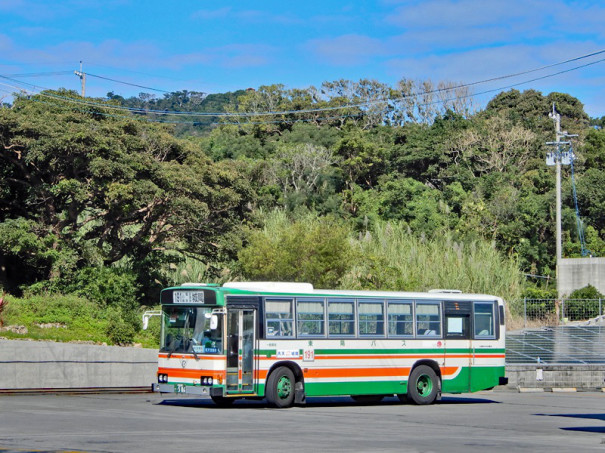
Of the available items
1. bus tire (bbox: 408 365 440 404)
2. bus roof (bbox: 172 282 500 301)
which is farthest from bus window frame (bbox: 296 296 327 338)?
bus tire (bbox: 408 365 440 404)

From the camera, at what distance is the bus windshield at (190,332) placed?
63.9ft

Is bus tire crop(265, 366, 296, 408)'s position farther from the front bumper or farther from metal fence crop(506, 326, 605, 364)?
metal fence crop(506, 326, 605, 364)

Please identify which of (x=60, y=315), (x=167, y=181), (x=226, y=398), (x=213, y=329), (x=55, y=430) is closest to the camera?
(x=55, y=430)

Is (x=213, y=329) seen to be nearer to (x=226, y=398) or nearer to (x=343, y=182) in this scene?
(x=226, y=398)

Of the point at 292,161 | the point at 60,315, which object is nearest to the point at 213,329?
the point at 60,315

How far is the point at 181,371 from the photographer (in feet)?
64.3

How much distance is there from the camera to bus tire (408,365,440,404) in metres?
22.5

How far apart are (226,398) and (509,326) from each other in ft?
85.0

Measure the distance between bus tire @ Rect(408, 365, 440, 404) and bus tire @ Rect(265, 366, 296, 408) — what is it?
3.66 metres

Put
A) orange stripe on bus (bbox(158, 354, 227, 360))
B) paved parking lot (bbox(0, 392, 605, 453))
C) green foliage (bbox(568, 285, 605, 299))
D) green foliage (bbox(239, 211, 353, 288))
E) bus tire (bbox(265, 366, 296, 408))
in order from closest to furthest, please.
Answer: paved parking lot (bbox(0, 392, 605, 453)) → orange stripe on bus (bbox(158, 354, 227, 360)) → bus tire (bbox(265, 366, 296, 408)) → green foliage (bbox(239, 211, 353, 288)) → green foliage (bbox(568, 285, 605, 299))

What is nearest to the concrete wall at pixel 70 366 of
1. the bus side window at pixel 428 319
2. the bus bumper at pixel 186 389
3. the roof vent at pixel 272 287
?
the bus bumper at pixel 186 389

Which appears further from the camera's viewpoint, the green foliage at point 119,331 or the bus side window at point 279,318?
Result: the green foliage at point 119,331

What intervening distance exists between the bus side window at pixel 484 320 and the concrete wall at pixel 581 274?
2638 centimetres

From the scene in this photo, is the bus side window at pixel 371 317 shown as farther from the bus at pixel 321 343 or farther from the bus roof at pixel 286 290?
the bus roof at pixel 286 290
